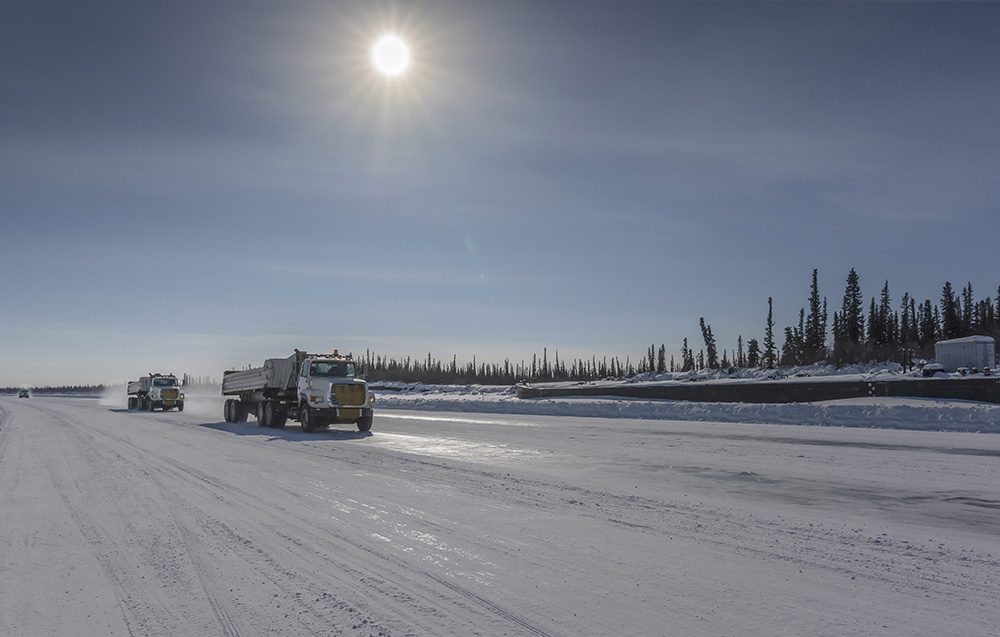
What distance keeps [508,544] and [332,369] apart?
18.7 meters

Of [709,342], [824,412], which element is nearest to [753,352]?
[709,342]

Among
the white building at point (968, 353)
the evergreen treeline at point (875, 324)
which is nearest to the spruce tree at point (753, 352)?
the evergreen treeline at point (875, 324)

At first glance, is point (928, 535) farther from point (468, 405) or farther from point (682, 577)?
point (468, 405)

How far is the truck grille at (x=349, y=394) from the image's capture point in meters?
23.5

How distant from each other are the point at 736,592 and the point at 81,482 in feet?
39.4

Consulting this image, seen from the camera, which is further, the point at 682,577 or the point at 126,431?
the point at 126,431

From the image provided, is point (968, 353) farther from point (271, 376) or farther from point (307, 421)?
point (271, 376)

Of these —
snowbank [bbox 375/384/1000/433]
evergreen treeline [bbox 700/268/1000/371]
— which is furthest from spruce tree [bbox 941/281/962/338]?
snowbank [bbox 375/384/1000/433]

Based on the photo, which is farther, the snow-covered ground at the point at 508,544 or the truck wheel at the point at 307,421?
the truck wheel at the point at 307,421

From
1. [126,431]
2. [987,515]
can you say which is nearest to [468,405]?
[126,431]

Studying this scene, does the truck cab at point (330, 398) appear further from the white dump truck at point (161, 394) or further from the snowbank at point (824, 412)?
the white dump truck at point (161, 394)

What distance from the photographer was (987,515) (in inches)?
345

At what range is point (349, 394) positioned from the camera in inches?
933

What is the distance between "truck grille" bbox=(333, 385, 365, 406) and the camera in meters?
23.5
